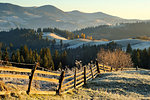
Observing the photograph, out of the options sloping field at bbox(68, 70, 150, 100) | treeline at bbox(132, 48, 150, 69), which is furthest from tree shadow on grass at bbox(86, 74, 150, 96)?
treeline at bbox(132, 48, 150, 69)

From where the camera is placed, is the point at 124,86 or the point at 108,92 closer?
the point at 108,92

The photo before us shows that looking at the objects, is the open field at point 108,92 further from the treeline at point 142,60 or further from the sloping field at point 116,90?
the treeline at point 142,60

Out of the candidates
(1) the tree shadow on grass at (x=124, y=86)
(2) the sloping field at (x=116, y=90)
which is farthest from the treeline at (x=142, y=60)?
(1) the tree shadow on grass at (x=124, y=86)

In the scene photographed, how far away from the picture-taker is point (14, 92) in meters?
10.2

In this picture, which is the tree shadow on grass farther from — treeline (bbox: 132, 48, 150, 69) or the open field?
treeline (bbox: 132, 48, 150, 69)

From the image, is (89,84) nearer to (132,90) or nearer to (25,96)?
(132,90)

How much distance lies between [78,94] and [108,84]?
6.06m

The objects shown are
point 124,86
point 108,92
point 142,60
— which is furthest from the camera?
point 142,60

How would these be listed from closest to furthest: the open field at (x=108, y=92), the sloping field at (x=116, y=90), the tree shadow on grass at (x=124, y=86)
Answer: the open field at (x=108, y=92) → the sloping field at (x=116, y=90) → the tree shadow on grass at (x=124, y=86)

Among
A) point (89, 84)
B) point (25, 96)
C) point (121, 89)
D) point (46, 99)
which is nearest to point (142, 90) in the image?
point (121, 89)

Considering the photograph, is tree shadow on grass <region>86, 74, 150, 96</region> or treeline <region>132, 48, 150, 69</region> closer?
tree shadow on grass <region>86, 74, 150, 96</region>

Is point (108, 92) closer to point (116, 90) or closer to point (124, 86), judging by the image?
point (116, 90)

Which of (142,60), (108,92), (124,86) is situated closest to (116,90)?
(108,92)

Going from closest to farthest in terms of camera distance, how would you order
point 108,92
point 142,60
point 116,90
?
1. point 108,92
2. point 116,90
3. point 142,60
